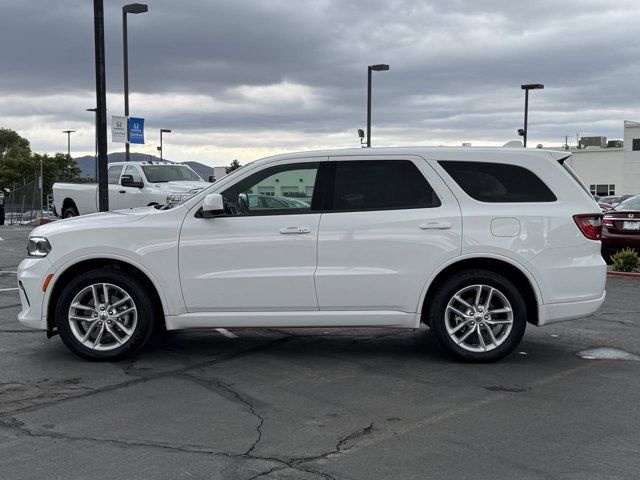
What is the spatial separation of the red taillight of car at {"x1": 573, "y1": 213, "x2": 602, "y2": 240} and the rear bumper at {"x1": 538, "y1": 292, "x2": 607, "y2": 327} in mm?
577

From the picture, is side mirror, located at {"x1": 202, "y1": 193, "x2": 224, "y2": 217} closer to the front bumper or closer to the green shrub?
the front bumper

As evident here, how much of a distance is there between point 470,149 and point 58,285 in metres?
3.87

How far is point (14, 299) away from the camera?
421 inches

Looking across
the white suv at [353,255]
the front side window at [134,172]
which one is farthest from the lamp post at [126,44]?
the white suv at [353,255]

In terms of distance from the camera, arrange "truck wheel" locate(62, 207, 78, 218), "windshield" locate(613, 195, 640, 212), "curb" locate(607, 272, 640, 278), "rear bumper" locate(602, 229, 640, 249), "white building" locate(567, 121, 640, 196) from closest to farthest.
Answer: "curb" locate(607, 272, 640, 278) < "rear bumper" locate(602, 229, 640, 249) < "windshield" locate(613, 195, 640, 212) < "truck wheel" locate(62, 207, 78, 218) < "white building" locate(567, 121, 640, 196)

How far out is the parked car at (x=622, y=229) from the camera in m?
14.3

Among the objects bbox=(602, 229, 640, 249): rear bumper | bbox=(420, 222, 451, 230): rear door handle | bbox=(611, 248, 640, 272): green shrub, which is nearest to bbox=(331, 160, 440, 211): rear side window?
bbox=(420, 222, 451, 230): rear door handle

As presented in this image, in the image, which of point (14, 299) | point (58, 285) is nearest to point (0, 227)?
point (14, 299)

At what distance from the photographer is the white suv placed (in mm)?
6711

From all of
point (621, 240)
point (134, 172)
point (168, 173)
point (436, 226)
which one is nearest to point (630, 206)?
point (621, 240)

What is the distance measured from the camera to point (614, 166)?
82.4 m

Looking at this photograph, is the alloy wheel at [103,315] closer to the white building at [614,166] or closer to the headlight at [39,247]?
the headlight at [39,247]

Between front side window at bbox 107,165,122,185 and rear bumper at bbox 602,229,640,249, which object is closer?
rear bumper at bbox 602,229,640,249

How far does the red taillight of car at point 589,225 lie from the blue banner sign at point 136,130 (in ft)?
60.7
